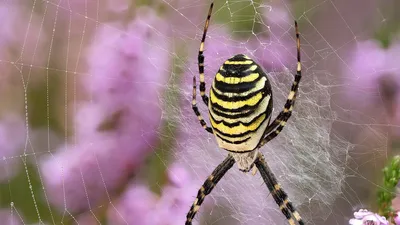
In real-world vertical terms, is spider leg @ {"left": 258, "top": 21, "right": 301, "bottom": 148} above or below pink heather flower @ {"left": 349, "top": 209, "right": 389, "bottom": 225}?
above

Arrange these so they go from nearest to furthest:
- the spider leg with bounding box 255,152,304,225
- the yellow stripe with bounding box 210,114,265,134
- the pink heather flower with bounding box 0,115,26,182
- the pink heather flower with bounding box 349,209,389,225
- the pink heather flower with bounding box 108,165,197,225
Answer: the pink heather flower with bounding box 349,209,389,225 < the yellow stripe with bounding box 210,114,265,134 < the pink heather flower with bounding box 108,165,197,225 < the spider leg with bounding box 255,152,304,225 < the pink heather flower with bounding box 0,115,26,182

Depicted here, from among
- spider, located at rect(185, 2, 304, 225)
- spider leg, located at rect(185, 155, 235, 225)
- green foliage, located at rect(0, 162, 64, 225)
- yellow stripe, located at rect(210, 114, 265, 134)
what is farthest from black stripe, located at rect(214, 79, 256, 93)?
green foliage, located at rect(0, 162, 64, 225)

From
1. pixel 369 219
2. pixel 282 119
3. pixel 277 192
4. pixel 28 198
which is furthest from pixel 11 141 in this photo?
pixel 369 219

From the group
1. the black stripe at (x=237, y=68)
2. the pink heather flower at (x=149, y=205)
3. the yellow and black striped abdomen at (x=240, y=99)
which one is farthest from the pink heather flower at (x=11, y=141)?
the black stripe at (x=237, y=68)

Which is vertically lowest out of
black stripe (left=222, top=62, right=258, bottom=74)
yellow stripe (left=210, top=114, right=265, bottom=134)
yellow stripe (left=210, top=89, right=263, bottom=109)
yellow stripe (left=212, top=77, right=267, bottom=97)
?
yellow stripe (left=210, top=114, right=265, bottom=134)

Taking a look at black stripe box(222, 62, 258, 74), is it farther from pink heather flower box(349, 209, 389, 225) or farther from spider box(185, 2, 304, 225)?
pink heather flower box(349, 209, 389, 225)

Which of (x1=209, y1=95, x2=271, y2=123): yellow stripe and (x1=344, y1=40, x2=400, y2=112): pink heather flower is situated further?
(x1=344, y1=40, x2=400, y2=112): pink heather flower

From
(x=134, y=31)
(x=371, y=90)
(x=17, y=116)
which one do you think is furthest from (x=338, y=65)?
(x=17, y=116)

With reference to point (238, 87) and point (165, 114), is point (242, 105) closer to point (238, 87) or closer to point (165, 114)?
point (238, 87)
